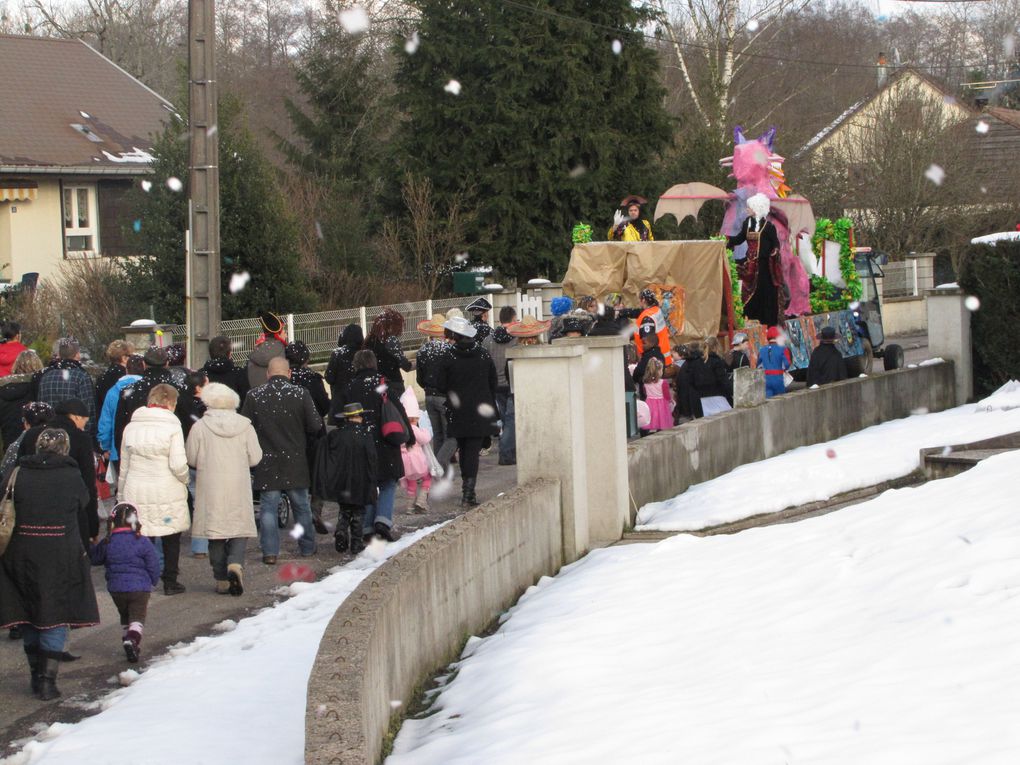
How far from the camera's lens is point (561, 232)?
35.1m

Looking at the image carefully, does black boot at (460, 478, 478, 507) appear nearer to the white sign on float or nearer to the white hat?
the white hat

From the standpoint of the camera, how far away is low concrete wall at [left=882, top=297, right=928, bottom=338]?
1469 inches

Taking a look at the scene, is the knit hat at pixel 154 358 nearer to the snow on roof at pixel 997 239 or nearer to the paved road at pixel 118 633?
the paved road at pixel 118 633

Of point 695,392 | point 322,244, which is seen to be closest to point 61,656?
point 695,392

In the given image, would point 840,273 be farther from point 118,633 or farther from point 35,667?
point 35,667

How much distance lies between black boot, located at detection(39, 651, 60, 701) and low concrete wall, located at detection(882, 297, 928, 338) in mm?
31013

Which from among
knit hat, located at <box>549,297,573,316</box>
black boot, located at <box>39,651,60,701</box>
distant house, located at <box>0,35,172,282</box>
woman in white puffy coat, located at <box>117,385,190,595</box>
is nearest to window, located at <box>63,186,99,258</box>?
distant house, located at <box>0,35,172,282</box>

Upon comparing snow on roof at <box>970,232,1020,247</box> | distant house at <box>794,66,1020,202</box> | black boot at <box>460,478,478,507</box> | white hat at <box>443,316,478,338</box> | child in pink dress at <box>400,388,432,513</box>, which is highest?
distant house at <box>794,66,1020,202</box>

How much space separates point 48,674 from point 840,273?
1620 centimetres

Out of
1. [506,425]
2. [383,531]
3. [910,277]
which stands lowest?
[383,531]

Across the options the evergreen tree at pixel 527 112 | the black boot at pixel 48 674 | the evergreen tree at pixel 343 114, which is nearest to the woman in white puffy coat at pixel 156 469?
the black boot at pixel 48 674

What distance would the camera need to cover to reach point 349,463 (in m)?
11.7

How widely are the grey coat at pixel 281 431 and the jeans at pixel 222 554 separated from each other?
2.74ft

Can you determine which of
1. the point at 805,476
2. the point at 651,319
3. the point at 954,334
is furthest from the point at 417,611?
the point at 954,334
